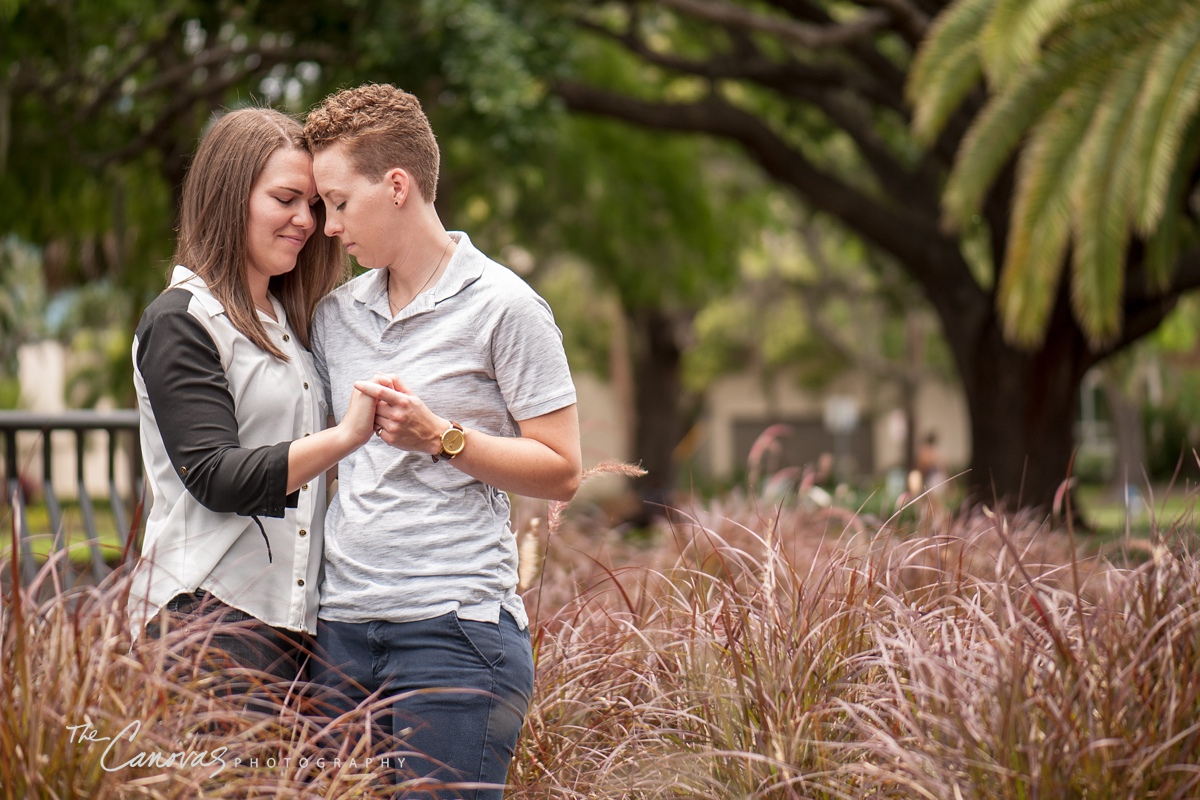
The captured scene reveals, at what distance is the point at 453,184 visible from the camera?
15.3m

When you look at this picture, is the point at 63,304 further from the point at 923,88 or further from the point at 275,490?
the point at 275,490

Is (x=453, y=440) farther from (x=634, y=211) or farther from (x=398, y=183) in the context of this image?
(x=634, y=211)

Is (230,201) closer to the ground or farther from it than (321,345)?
farther from it

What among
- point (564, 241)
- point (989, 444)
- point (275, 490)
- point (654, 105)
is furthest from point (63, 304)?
point (275, 490)

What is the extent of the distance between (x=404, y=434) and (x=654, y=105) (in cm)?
1124

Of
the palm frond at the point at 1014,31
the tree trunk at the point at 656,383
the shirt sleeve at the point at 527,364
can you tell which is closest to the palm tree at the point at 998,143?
the palm frond at the point at 1014,31

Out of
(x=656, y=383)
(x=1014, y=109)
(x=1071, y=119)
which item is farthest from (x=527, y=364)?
(x=656, y=383)

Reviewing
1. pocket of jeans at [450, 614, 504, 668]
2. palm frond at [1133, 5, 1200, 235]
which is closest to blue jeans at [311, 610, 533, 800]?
pocket of jeans at [450, 614, 504, 668]

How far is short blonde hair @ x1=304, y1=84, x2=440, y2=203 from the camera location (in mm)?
2512

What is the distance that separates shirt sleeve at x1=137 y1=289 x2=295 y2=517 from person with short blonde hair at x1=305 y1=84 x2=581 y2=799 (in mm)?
237

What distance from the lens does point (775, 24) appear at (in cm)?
1148

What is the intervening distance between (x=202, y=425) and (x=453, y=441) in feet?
1.58

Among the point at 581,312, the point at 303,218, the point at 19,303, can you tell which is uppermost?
the point at 303,218

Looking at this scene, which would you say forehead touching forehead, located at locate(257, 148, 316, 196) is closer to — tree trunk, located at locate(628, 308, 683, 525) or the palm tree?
the palm tree
